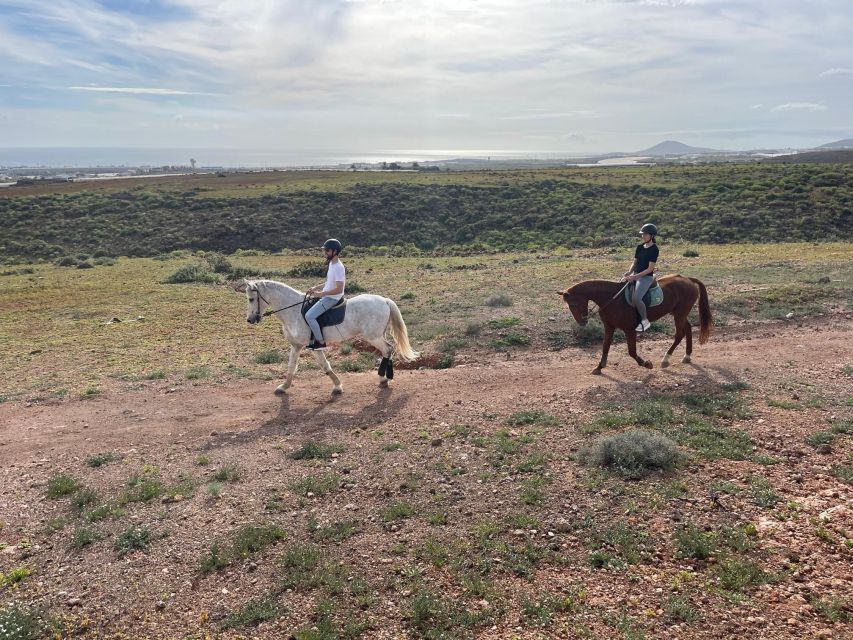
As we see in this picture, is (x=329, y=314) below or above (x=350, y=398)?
above

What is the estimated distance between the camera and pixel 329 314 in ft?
35.8

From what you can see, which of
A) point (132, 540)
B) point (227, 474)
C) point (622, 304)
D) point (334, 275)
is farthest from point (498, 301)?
point (132, 540)

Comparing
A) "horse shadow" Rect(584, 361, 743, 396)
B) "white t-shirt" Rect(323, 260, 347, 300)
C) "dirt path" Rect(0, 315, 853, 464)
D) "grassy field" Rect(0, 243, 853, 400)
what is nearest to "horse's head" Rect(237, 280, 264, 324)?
"white t-shirt" Rect(323, 260, 347, 300)

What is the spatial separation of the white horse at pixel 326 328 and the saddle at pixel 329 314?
10 centimetres

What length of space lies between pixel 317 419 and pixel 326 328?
1.95m

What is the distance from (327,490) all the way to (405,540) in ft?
5.10

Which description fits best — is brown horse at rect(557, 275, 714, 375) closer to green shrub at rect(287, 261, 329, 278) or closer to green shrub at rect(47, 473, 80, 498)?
green shrub at rect(47, 473, 80, 498)

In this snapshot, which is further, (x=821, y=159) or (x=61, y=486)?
(x=821, y=159)

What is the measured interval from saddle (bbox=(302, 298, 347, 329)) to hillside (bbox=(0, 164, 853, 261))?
30983mm

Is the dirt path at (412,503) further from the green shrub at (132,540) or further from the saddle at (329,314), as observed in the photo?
the saddle at (329,314)

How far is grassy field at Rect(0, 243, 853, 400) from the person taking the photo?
45.3ft

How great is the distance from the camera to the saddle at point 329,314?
1090 centimetres

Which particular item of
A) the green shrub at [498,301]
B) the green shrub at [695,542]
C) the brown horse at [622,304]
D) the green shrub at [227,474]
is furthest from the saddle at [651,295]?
the green shrub at [227,474]

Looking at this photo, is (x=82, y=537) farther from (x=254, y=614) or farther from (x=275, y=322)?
(x=275, y=322)
